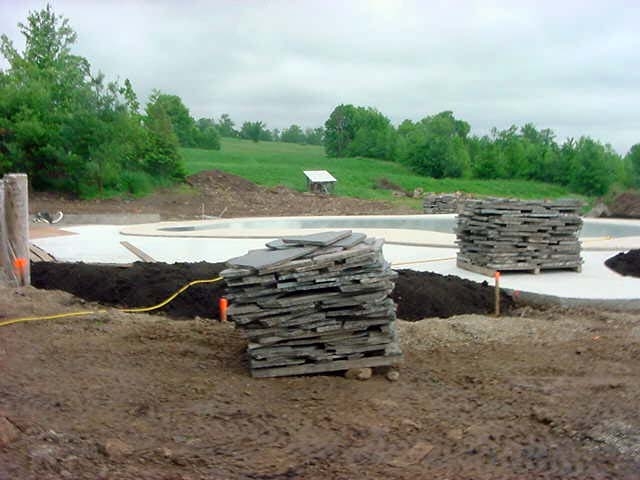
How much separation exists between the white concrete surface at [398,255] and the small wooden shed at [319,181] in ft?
73.0

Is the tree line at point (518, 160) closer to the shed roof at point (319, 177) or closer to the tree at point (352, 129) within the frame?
the tree at point (352, 129)

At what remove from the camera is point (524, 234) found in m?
10.7

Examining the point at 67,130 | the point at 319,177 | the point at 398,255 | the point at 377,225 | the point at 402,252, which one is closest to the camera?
the point at 398,255

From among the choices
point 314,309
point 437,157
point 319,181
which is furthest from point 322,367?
point 437,157

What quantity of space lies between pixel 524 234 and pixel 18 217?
25.4 feet

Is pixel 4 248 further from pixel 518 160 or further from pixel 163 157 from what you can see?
pixel 518 160

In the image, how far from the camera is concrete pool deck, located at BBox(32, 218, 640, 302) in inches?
387

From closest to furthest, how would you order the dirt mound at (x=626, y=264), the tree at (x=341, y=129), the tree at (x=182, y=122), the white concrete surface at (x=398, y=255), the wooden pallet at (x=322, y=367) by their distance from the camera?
the wooden pallet at (x=322, y=367) < the white concrete surface at (x=398, y=255) < the dirt mound at (x=626, y=264) < the tree at (x=182, y=122) < the tree at (x=341, y=129)

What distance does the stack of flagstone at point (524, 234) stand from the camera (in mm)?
10672

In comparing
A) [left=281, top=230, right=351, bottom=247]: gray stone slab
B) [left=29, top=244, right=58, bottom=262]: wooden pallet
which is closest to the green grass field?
Answer: [left=29, top=244, right=58, bottom=262]: wooden pallet

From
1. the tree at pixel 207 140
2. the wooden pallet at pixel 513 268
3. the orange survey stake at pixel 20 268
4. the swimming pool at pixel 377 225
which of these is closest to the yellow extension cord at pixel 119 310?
the orange survey stake at pixel 20 268

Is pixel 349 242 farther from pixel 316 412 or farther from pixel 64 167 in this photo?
pixel 64 167

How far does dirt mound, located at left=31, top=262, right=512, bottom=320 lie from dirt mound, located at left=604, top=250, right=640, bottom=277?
3.14m

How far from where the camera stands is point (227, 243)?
15047mm
